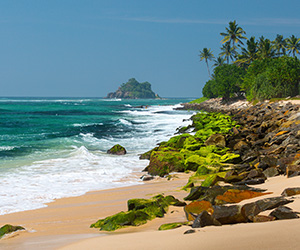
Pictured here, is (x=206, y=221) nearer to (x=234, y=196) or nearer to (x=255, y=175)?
(x=234, y=196)

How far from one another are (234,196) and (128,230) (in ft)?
5.79

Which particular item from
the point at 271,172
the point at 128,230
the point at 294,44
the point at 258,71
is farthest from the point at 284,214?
the point at 294,44

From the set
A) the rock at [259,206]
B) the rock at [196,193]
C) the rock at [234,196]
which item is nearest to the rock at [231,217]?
the rock at [259,206]

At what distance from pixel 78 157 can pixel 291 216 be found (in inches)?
481

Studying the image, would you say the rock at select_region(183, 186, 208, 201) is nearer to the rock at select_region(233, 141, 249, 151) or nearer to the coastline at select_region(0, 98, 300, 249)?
the coastline at select_region(0, 98, 300, 249)

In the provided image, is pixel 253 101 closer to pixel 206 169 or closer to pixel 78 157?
pixel 78 157

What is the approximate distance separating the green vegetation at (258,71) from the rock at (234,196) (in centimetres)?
4148

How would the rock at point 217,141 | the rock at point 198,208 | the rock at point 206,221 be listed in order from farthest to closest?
1. the rock at point 217,141
2. the rock at point 198,208
3. the rock at point 206,221

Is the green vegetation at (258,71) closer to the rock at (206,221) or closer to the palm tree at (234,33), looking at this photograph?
the palm tree at (234,33)

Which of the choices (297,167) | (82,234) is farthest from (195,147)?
(82,234)

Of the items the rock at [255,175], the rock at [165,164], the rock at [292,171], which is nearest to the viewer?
the rock at [292,171]

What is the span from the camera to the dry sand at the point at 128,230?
2.86 m

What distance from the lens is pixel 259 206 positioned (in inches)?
160

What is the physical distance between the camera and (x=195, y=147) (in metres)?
13.3
